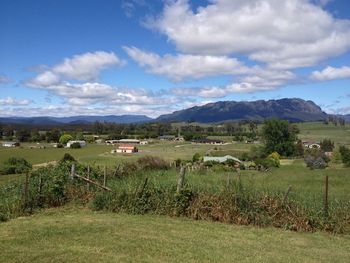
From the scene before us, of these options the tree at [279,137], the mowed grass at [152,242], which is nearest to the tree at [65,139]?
the tree at [279,137]

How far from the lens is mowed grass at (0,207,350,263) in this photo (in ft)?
30.4

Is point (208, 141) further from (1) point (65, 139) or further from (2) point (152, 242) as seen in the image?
(2) point (152, 242)

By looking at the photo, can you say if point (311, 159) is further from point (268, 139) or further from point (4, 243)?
point (4, 243)

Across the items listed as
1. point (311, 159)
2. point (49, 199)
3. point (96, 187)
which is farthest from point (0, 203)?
point (311, 159)

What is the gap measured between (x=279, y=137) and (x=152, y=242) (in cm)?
10473

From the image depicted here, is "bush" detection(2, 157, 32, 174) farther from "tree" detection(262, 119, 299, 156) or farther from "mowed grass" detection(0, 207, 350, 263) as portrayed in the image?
"tree" detection(262, 119, 299, 156)

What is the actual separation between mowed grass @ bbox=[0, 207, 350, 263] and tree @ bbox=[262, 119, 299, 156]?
99.4 metres

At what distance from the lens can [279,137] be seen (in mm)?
111500

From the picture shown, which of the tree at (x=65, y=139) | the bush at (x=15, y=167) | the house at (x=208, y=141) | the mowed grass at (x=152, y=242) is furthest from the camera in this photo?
the house at (x=208, y=141)

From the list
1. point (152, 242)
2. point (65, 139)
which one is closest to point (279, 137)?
point (65, 139)

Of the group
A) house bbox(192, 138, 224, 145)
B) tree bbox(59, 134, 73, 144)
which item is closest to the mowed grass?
tree bbox(59, 134, 73, 144)

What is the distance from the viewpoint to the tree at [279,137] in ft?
363

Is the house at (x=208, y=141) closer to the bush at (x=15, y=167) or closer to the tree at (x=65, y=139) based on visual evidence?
the tree at (x=65, y=139)

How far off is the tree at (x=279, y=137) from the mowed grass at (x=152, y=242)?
326 ft
